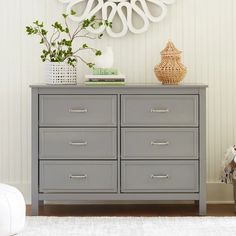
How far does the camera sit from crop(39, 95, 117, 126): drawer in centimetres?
396

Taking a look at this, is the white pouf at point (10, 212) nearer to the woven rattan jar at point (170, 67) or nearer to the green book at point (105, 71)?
the green book at point (105, 71)

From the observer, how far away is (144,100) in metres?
3.96

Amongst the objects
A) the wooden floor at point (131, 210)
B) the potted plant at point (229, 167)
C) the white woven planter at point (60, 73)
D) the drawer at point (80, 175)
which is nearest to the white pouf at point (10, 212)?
the drawer at point (80, 175)

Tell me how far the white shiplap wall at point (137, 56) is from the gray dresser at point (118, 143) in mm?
472

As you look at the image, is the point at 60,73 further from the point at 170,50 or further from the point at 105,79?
the point at 170,50

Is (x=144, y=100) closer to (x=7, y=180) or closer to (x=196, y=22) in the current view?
(x=196, y=22)

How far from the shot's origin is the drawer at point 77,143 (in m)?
3.96

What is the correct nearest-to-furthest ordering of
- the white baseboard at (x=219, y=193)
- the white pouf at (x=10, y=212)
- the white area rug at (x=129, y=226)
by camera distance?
the white pouf at (x=10, y=212) < the white area rug at (x=129, y=226) < the white baseboard at (x=219, y=193)

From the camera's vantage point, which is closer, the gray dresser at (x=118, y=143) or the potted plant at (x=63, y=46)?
the gray dresser at (x=118, y=143)

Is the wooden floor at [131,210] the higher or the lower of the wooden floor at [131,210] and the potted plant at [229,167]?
the lower

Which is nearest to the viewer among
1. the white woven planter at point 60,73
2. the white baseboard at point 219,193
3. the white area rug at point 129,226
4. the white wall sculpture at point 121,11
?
the white area rug at point 129,226

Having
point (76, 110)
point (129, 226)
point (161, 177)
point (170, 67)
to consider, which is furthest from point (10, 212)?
point (170, 67)

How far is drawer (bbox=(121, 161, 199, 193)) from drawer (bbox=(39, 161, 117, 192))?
9 centimetres

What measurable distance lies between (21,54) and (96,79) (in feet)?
2.07
